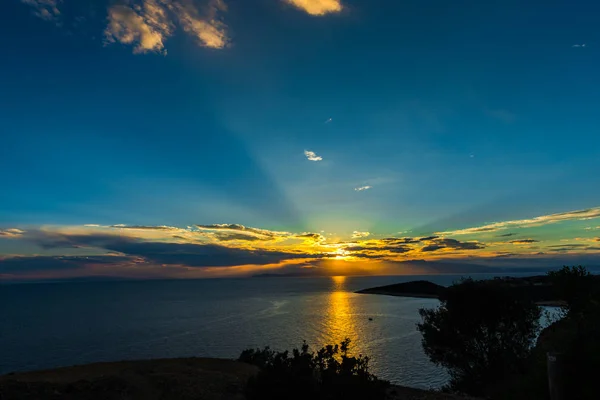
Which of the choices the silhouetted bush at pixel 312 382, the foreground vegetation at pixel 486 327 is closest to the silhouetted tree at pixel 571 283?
the foreground vegetation at pixel 486 327

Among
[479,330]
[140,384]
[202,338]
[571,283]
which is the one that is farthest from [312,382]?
[202,338]

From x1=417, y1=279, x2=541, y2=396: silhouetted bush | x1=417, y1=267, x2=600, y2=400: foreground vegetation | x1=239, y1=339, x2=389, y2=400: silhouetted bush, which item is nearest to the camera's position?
x1=239, y1=339, x2=389, y2=400: silhouetted bush

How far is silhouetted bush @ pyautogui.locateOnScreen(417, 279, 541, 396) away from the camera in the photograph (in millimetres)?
33750

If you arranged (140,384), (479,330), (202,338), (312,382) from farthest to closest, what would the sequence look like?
(202,338), (479,330), (140,384), (312,382)

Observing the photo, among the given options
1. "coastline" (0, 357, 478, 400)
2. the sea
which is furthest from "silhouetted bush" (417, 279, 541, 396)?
"coastline" (0, 357, 478, 400)

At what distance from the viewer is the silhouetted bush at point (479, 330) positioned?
1329 inches

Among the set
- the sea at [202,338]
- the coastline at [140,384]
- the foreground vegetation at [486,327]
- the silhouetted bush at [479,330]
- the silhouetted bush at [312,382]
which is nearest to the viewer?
the silhouetted bush at [312,382]

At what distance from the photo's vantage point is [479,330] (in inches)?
1361

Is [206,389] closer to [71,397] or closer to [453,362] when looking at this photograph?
[71,397]

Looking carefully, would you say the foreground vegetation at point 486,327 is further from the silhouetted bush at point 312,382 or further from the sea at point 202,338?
the silhouetted bush at point 312,382

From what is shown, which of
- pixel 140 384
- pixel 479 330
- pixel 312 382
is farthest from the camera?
pixel 479 330

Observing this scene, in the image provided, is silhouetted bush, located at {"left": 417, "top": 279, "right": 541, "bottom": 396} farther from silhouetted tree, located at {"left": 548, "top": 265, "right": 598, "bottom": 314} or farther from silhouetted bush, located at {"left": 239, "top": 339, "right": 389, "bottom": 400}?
silhouetted bush, located at {"left": 239, "top": 339, "right": 389, "bottom": 400}

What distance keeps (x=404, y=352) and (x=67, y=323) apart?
9350cm

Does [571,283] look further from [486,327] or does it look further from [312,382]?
[312,382]
